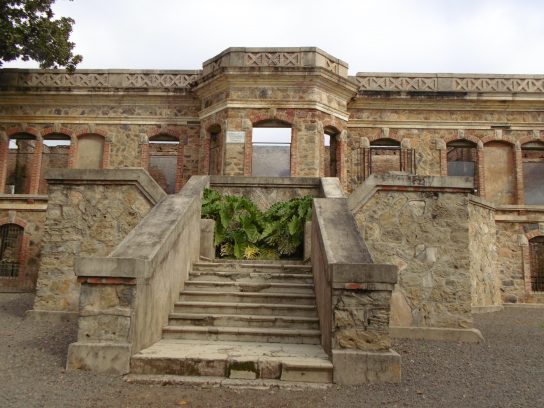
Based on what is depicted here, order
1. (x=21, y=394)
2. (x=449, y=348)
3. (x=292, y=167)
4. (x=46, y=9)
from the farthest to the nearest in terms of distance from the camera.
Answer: (x=46, y=9) → (x=292, y=167) → (x=449, y=348) → (x=21, y=394)

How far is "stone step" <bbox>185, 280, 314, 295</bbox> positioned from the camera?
6.17 metres

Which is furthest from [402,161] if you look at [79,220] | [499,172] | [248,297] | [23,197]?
[23,197]

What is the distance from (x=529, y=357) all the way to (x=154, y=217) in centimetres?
522

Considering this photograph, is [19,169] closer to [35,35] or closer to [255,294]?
[35,35]

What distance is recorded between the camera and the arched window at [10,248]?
15547 mm

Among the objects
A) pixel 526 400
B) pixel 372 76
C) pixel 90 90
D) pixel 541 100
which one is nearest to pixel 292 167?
pixel 372 76

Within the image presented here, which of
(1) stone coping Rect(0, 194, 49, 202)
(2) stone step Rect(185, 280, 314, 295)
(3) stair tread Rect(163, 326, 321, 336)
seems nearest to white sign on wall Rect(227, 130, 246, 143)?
(1) stone coping Rect(0, 194, 49, 202)

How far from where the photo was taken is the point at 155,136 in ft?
54.0

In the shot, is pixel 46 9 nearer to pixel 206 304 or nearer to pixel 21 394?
pixel 206 304

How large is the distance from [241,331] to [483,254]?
33.1 ft

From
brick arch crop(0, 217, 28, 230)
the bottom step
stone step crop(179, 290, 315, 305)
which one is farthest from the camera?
brick arch crop(0, 217, 28, 230)

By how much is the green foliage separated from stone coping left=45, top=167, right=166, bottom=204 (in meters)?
1.20

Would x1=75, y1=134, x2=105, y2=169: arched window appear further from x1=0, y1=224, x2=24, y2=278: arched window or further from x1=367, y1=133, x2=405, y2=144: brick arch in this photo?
x1=367, y1=133, x2=405, y2=144: brick arch

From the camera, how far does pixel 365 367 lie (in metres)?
4.30
